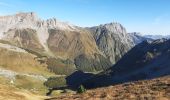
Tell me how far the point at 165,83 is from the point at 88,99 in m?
13.0

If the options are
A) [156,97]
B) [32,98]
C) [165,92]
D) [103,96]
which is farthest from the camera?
[32,98]

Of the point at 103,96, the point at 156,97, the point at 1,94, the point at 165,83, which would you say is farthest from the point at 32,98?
the point at 156,97

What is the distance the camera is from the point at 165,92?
48094 millimetres

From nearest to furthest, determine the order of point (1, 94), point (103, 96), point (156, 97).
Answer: point (156, 97), point (103, 96), point (1, 94)

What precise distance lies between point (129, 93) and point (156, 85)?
253 inches

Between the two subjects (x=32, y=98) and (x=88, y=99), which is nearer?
(x=88, y=99)

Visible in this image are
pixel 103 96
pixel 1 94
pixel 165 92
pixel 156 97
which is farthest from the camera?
pixel 1 94

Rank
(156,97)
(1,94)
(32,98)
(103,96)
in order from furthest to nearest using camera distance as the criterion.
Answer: (32,98)
(1,94)
(103,96)
(156,97)

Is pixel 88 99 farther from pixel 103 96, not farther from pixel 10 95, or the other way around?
pixel 10 95

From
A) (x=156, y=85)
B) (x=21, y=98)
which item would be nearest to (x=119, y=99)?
(x=156, y=85)

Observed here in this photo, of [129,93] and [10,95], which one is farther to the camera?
[10,95]

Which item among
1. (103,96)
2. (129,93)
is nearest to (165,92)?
(129,93)

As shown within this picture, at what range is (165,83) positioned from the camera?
182 ft

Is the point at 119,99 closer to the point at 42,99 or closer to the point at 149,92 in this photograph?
the point at 149,92
